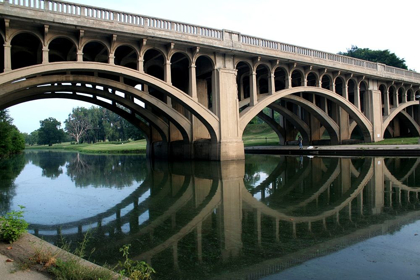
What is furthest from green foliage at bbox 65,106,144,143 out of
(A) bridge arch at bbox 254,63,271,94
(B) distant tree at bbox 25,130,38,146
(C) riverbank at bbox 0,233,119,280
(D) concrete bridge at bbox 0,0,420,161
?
(C) riverbank at bbox 0,233,119,280

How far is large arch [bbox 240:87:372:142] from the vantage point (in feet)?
76.3

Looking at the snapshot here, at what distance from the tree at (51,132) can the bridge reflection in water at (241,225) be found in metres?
124

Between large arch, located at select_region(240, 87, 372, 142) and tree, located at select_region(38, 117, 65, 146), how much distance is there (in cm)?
11487

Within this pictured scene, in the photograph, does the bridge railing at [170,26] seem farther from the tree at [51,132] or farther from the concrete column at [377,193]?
the tree at [51,132]

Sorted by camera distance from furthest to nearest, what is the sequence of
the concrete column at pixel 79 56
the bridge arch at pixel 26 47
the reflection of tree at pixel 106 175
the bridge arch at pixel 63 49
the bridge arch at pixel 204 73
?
the bridge arch at pixel 204 73
the bridge arch at pixel 63 49
the bridge arch at pixel 26 47
the concrete column at pixel 79 56
the reflection of tree at pixel 106 175

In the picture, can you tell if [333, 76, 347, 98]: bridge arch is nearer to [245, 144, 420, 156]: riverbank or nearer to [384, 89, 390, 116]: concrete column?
[384, 89, 390, 116]: concrete column

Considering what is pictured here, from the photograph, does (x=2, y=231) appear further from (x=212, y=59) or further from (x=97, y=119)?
(x=97, y=119)

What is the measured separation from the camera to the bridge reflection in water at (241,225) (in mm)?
4352

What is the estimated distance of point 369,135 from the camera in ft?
106

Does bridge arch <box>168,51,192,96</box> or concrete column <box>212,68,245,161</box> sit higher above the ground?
bridge arch <box>168,51,192,96</box>

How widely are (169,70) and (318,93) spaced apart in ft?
46.4

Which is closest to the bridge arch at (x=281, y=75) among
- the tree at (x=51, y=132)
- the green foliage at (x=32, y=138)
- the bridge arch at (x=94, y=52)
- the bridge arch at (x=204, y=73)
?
the bridge arch at (x=204, y=73)

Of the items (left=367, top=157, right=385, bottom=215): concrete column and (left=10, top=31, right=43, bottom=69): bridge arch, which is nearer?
(left=367, top=157, right=385, bottom=215): concrete column

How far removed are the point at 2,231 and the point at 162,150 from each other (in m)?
25.0
